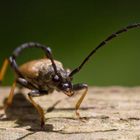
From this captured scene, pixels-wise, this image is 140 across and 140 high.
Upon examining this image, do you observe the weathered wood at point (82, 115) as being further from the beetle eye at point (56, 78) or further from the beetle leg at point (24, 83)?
the beetle eye at point (56, 78)

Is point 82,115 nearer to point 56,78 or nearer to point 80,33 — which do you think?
point 56,78

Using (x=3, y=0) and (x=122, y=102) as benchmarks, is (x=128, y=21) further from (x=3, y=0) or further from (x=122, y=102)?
(x=122, y=102)

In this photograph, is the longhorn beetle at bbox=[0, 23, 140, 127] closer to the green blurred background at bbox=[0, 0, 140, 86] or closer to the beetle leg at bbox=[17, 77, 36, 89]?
the beetle leg at bbox=[17, 77, 36, 89]

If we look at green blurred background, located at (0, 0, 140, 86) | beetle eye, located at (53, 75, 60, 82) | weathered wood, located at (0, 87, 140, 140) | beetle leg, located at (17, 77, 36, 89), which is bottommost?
weathered wood, located at (0, 87, 140, 140)

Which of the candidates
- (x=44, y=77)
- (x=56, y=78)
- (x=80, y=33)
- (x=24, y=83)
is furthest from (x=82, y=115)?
(x=80, y=33)

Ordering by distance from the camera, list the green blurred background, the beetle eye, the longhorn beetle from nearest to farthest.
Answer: the longhorn beetle → the beetle eye → the green blurred background

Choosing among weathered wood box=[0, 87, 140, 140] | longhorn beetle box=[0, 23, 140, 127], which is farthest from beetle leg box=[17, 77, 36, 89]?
weathered wood box=[0, 87, 140, 140]

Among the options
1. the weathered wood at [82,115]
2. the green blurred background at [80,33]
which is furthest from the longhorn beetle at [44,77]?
the green blurred background at [80,33]
